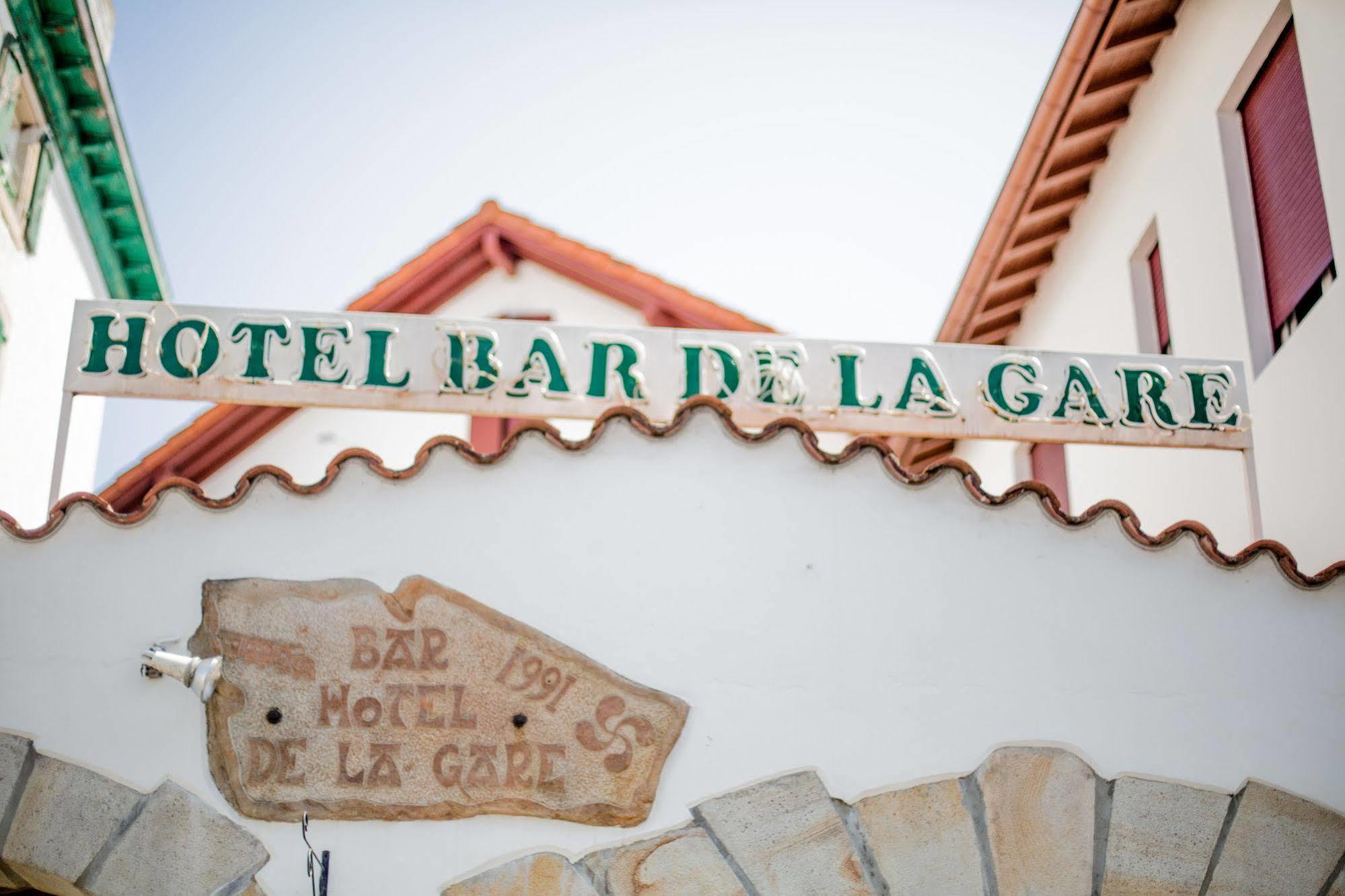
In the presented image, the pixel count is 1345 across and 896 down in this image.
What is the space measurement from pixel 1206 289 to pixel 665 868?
5.37 meters

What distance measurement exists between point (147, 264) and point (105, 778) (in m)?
8.08

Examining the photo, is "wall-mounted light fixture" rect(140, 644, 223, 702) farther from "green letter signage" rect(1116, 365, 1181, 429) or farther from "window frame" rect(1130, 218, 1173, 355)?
"window frame" rect(1130, 218, 1173, 355)

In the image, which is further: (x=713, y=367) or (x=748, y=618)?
(x=713, y=367)

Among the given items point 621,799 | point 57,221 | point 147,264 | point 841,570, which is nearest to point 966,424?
point 841,570

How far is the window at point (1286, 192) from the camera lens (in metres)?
7.64

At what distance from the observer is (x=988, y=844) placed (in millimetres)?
5043

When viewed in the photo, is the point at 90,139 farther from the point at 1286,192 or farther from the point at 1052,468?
the point at 1286,192

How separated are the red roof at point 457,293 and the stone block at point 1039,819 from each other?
5.66 meters

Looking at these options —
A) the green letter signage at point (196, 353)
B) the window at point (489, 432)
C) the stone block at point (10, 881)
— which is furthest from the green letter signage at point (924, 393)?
the stone block at point (10, 881)

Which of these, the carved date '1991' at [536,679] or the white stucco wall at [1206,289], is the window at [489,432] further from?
the carved date '1991' at [536,679]

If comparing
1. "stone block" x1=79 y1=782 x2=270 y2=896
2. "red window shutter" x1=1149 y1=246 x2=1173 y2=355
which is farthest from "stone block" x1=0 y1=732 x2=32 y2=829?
"red window shutter" x1=1149 y1=246 x2=1173 y2=355

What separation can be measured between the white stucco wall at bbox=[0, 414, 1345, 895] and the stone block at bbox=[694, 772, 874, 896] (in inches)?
2.9

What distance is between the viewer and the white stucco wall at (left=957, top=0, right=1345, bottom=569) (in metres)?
7.29

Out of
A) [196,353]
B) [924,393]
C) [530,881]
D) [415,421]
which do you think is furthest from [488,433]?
[530,881]
